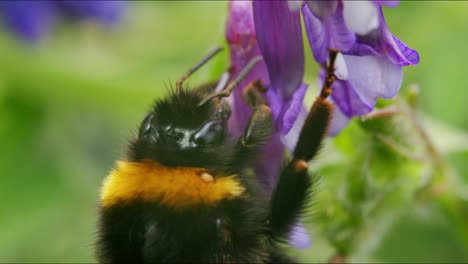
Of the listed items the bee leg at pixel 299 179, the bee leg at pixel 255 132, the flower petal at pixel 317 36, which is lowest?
the bee leg at pixel 299 179

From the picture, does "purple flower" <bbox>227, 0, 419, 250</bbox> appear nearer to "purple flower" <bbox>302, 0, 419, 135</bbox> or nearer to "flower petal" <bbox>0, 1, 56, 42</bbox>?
"purple flower" <bbox>302, 0, 419, 135</bbox>

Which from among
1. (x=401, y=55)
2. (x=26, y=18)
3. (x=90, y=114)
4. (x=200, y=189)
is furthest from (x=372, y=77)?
(x=26, y=18)

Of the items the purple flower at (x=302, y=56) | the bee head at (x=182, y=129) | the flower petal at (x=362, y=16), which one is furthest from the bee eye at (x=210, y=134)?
the flower petal at (x=362, y=16)

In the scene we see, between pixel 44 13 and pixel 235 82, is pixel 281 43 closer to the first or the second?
pixel 235 82

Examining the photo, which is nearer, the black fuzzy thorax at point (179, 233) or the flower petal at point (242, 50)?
the black fuzzy thorax at point (179, 233)

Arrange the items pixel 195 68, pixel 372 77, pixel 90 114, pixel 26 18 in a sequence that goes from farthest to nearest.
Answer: pixel 26 18
pixel 90 114
pixel 195 68
pixel 372 77

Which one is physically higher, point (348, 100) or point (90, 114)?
point (348, 100)

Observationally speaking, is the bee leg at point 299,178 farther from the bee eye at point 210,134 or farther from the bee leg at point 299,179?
the bee eye at point 210,134
